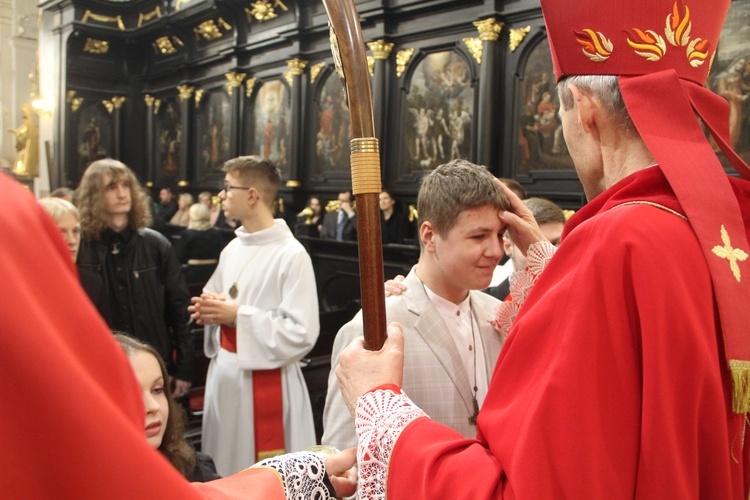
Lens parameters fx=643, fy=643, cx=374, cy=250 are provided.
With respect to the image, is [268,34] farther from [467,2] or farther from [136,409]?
[136,409]

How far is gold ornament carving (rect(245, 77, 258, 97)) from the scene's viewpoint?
1307 cm

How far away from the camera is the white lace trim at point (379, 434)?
4.43 feet

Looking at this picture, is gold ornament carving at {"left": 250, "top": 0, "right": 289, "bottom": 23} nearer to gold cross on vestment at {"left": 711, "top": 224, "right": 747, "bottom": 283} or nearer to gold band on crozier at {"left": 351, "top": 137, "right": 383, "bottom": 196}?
gold band on crozier at {"left": 351, "top": 137, "right": 383, "bottom": 196}

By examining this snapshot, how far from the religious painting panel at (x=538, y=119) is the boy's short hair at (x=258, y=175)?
528 cm

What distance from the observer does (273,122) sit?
41.9ft

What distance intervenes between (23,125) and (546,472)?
17.8 m

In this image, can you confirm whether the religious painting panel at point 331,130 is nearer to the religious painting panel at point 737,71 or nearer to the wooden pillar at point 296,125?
the wooden pillar at point 296,125

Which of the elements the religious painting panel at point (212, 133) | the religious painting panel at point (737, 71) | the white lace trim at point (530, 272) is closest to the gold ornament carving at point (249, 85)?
the religious painting panel at point (212, 133)

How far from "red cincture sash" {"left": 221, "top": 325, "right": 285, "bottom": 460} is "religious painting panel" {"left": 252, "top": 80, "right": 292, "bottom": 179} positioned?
354 inches

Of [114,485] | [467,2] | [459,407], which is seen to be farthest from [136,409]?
[467,2]

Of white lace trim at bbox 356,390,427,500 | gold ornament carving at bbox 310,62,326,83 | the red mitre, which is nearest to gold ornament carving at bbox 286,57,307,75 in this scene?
gold ornament carving at bbox 310,62,326,83

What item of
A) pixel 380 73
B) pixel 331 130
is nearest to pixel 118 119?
pixel 331 130

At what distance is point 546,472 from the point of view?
3.56 feet

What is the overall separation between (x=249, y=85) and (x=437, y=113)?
519cm
